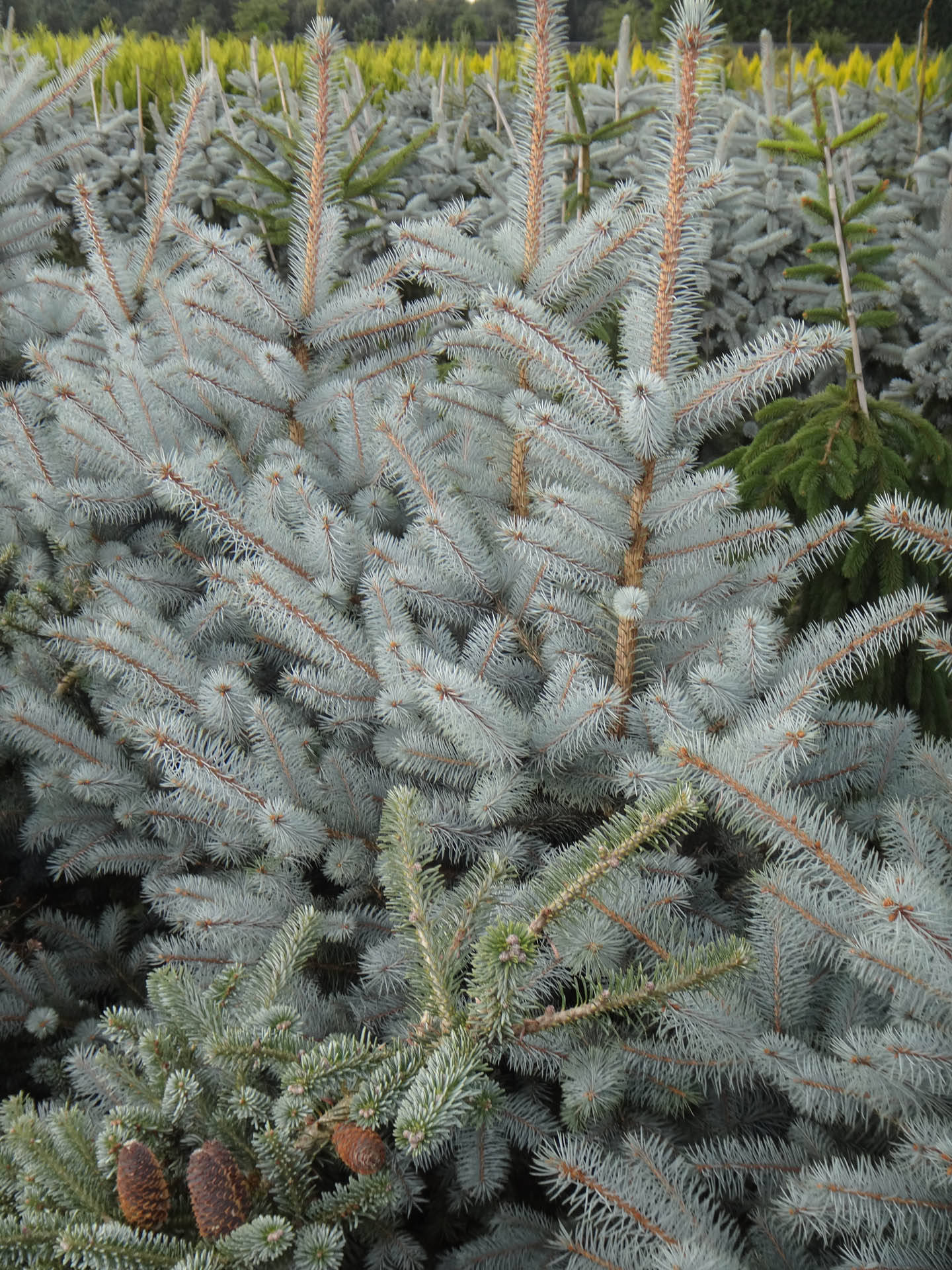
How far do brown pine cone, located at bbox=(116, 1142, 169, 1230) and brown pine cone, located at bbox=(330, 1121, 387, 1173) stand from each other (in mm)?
184

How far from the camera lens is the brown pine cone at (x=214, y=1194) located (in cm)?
90

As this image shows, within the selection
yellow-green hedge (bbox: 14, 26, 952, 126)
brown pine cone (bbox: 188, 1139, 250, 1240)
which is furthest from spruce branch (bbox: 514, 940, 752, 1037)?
yellow-green hedge (bbox: 14, 26, 952, 126)

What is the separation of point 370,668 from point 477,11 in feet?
75.0

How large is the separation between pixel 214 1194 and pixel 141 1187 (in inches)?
3.0

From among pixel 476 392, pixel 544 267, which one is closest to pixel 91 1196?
pixel 476 392

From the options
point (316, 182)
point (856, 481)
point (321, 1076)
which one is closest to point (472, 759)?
point (321, 1076)

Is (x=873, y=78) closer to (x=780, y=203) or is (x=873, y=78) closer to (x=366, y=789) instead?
(x=780, y=203)

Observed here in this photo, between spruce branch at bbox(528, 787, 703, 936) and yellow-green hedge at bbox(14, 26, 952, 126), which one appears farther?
yellow-green hedge at bbox(14, 26, 952, 126)

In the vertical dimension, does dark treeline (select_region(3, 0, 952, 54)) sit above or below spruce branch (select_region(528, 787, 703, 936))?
above

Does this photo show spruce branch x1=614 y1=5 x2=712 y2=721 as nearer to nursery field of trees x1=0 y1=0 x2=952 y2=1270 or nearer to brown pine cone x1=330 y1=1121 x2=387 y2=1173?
nursery field of trees x1=0 y1=0 x2=952 y2=1270

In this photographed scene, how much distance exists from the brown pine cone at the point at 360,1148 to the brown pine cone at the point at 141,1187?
184mm

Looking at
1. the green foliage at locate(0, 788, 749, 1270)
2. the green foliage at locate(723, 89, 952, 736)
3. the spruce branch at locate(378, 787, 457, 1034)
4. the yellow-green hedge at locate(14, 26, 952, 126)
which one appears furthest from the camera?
the yellow-green hedge at locate(14, 26, 952, 126)

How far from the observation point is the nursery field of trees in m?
0.97

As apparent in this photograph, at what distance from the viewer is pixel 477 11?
19719 mm
